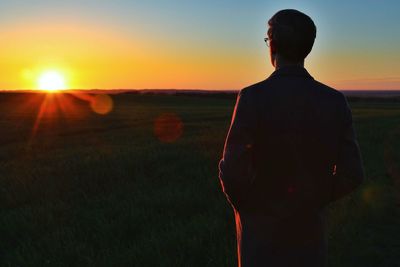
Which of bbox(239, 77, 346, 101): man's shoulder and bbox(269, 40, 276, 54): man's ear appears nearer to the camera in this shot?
bbox(239, 77, 346, 101): man's shoulder

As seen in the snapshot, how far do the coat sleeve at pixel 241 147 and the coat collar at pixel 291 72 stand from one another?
0.24 metres

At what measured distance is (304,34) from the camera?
93.6 inches

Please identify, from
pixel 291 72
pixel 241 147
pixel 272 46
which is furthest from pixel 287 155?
pixel 272 46

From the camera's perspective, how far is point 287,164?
240cm

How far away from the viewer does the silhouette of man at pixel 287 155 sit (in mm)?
2318

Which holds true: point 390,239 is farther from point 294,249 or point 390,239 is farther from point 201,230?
point 294,249

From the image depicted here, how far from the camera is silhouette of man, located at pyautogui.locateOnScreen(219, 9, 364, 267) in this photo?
2.32 meters

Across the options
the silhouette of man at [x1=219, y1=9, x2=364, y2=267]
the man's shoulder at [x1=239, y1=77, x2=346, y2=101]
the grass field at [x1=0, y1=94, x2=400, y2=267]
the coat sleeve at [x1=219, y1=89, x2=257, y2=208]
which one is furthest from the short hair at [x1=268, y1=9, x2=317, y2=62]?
the grass field at [x1=0, y1=94, x2=400, y2=267]

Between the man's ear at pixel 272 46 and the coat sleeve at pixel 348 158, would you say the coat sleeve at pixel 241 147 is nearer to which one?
the man's ear at pixel 272 46

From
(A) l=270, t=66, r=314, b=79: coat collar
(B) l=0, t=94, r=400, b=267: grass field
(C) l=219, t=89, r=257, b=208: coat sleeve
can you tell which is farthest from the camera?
(B) l=0, t=94, r=400, b=267: grass field

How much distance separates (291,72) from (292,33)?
210 millimetres

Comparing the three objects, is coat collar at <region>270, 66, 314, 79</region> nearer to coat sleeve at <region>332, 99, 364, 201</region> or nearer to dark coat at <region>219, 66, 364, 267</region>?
dark coat at <region>219, 66, 364, 267</region>

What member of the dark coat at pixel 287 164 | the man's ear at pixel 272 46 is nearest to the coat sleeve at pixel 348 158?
the dark coat at pixel 287 164

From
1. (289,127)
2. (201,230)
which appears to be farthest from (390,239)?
(289,127)
